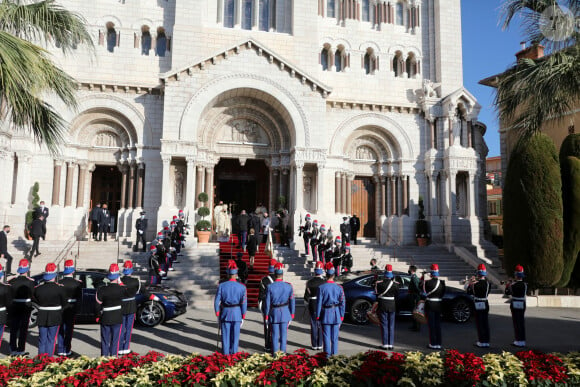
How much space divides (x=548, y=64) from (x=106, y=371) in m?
13.1

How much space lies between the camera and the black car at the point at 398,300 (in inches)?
503

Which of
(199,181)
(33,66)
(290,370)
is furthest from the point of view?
(199,181)

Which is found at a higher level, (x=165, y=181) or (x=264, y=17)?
(x=264, y=17)

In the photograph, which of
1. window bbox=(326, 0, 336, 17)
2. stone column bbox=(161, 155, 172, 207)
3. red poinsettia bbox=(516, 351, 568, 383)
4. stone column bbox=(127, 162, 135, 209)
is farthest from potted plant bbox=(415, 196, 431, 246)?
red poinsettia bbox=(516, 351, 568, 383)

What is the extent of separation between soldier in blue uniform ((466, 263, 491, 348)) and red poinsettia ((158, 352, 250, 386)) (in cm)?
667

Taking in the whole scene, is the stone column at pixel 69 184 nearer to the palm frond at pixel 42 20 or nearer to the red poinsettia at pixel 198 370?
the palm frond at pixel 42 20

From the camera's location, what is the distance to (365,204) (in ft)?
89.0

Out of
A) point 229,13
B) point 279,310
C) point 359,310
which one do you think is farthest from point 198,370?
point 229,13

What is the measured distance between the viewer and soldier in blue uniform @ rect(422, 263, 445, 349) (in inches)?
385

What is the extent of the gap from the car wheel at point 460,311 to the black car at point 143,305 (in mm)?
8496

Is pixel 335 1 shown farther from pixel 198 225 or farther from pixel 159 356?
pixel 159 356

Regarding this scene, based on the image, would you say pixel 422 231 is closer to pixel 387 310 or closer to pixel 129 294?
pixel 387 310

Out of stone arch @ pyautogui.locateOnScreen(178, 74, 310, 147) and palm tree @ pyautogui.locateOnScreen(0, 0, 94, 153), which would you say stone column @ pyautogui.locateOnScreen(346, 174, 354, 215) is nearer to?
stone arch @ pyautogui.locateOnScreen(178, 74, 310, 147)

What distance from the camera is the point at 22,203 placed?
20938 mm
